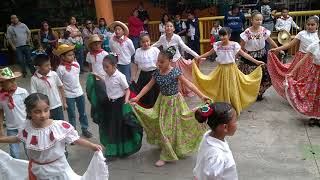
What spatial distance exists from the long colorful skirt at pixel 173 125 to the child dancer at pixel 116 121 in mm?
233

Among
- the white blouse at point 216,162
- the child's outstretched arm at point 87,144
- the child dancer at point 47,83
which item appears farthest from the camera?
the child dancer at point 47,83

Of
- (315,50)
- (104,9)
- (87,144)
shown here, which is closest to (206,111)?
(87,144)

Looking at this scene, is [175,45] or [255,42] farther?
[175,45]

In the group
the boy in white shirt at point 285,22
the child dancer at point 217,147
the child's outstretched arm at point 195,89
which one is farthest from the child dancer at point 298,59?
the child dancer at point 217,147

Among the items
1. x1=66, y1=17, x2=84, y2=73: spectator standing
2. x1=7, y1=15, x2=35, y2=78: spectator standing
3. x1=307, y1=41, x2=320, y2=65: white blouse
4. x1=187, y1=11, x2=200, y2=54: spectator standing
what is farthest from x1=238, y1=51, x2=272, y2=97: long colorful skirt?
x1=7, y1=15, x2=35, y2=78: spectator standing

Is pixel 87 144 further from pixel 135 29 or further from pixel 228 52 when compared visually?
pixel 135 29

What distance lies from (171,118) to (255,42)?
113 inches

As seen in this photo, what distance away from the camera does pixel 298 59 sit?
7.18 metres

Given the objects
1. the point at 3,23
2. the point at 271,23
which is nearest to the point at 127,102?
the point at 271,23

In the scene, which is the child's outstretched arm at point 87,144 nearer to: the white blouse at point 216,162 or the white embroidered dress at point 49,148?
the white embroidered dress at point 49,148

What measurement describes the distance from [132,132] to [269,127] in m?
2.29

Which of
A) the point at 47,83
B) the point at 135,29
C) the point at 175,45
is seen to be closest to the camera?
the point at 47,83

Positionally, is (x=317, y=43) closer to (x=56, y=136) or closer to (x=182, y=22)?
(x=56, y=136)

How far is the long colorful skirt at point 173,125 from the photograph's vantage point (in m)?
5.19
